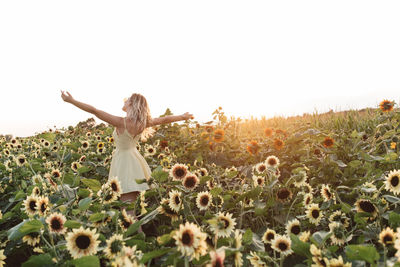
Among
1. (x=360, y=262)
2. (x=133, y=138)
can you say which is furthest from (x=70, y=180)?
(x=360, y=262)

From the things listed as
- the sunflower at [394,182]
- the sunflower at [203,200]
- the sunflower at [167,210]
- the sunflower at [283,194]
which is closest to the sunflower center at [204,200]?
the sunflower at [203,200]

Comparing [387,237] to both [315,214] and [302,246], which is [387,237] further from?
[315,214]

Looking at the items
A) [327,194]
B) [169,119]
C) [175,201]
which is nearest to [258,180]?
[327,194]

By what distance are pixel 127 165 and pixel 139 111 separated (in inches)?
29.7

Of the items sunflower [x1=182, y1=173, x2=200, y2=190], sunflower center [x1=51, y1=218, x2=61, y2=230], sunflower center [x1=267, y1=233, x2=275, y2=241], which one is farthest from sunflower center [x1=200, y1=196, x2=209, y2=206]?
sunflower center [x1=51, y1=218, x2=61, y2=230]

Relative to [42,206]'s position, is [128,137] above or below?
above

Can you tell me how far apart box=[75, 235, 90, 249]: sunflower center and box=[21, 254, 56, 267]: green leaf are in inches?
6.5

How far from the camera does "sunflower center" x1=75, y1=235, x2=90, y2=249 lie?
174 cm

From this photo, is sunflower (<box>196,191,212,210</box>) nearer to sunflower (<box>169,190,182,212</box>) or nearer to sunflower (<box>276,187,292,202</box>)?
sunflower (<box>169,190,182,212</box>)

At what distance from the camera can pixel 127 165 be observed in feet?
14.9

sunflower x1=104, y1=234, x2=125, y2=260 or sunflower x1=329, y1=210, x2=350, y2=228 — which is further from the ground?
sunflower x1=104, y1=234, x2=125, y2=260

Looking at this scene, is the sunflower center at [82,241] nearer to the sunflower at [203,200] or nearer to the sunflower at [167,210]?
the sunflower at [167,210]

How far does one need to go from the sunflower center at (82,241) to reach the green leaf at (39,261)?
165 millimetres

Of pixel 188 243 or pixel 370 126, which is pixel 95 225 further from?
pixel 370 126
